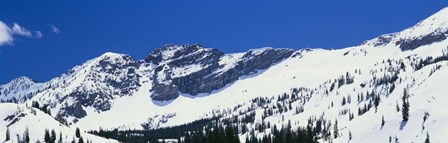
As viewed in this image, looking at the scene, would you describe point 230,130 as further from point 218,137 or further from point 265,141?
point 265,141

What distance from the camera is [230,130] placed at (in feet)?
513

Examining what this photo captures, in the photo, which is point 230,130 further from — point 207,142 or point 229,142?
point 207,142

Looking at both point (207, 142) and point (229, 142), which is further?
point (207, 142)

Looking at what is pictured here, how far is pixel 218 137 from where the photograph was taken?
15812cm

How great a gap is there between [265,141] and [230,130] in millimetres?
31114

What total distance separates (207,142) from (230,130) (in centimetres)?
2478

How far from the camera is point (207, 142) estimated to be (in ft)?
589

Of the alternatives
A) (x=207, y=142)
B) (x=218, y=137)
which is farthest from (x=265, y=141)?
(x=218, y=137)

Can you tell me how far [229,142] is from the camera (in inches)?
5999

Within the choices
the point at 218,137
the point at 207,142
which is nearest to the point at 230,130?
the point at 218,137

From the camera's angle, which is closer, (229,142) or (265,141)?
(229,142)

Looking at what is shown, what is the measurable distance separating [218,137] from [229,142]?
21.2ft

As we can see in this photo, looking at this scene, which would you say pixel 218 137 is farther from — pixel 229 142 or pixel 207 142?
pixel 207 142

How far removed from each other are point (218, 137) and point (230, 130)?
4145 mm
